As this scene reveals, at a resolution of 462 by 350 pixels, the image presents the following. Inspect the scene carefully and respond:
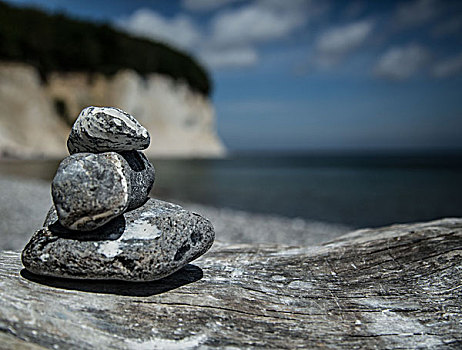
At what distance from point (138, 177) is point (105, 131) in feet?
1.67

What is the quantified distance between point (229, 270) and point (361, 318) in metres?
1.36

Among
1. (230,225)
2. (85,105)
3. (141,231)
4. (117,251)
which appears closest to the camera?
(117,251)

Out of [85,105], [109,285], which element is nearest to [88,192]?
[109,285]

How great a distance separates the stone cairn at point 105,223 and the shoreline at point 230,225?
6207mm

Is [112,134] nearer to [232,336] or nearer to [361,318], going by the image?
[232,336]

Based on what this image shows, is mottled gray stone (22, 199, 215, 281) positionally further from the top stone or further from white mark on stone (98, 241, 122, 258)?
the top stone

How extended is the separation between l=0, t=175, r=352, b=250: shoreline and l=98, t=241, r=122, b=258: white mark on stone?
254 inches

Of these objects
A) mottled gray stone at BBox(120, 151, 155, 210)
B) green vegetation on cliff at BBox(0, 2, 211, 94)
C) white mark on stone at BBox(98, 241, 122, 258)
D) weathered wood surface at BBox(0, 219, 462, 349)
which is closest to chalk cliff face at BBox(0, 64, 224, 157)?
green vegetation on cliff at BBox(0, 2, 211, 94)

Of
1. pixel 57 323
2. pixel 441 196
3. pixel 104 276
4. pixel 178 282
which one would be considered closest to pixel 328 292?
pixel 178 282

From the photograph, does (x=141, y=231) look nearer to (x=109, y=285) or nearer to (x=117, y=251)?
(x=117, y=251)

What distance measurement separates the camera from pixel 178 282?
3605 mm

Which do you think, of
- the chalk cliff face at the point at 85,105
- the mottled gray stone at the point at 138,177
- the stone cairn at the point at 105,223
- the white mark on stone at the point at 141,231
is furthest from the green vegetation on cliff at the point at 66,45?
the white mark on stone at the point at 141,231

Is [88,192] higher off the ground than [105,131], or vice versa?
[105,131]

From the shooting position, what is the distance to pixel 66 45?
4528cm
